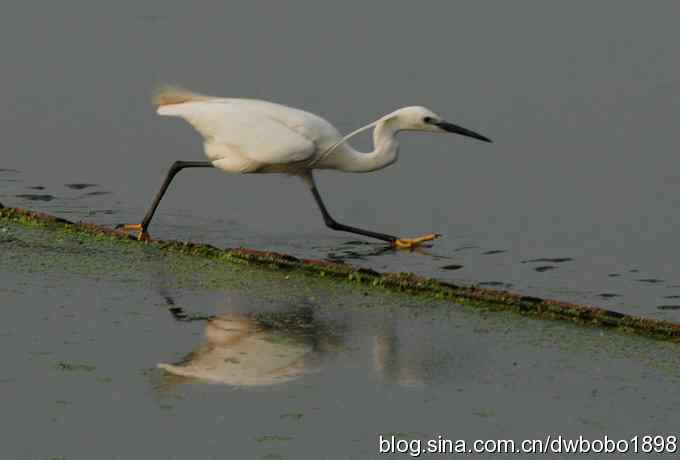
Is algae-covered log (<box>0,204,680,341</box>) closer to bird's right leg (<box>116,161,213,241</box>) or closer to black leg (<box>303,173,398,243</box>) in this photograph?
bird's right leg (<box>116,161,213,241</box>)

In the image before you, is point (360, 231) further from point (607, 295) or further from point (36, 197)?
point (36, 197)

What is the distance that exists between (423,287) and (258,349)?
2.07 m

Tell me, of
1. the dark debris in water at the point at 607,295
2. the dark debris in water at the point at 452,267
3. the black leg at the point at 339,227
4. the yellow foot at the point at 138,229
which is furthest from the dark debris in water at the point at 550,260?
the yellow foot at the point at 138,229

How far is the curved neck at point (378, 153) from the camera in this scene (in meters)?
11.3

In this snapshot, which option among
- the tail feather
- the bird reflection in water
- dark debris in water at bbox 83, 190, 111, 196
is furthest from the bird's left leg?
the bird reflection in water

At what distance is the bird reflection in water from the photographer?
6.91 meters

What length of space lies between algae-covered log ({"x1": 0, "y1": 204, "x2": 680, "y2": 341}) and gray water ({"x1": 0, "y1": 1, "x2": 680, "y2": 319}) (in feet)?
4.11

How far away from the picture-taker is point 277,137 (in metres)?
10.7

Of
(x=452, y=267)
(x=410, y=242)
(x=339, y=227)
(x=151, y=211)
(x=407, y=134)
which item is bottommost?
(x=452, y=267)

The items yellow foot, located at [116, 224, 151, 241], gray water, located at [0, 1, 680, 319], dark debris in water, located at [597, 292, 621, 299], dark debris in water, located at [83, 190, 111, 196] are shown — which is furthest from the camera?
dark debris in water, located at [83, 190, 111, 196]

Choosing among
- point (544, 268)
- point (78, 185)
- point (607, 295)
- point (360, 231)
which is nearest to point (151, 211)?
point (360, 231)

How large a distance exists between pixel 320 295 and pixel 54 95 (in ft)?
26.8

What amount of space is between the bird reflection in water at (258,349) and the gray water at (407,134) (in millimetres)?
2907

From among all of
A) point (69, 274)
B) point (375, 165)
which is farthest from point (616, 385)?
point (375, 165)
